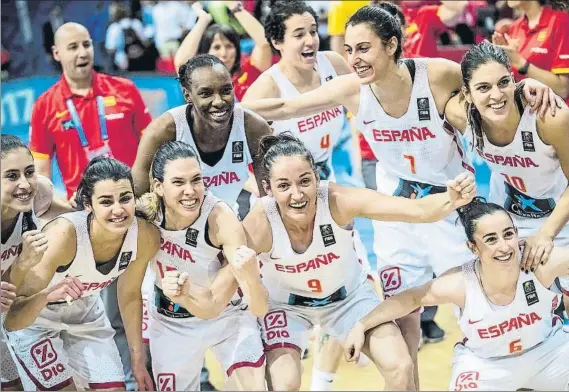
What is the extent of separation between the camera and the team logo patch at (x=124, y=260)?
353cm

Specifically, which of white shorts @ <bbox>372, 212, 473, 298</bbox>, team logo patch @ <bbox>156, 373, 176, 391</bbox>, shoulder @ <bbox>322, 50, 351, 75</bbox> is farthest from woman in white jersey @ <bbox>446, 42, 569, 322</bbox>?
team logo patch @ <bbox>156, 373, 176, 391</bbox>

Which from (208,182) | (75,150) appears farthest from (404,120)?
(75,150)

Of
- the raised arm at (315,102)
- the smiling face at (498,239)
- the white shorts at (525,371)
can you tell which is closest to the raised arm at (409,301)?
the smiling face at (498,239)

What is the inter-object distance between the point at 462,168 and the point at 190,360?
4.33 feet

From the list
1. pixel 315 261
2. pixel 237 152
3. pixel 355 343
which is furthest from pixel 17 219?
pixel 355 343

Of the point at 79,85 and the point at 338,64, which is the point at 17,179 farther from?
the point at 338,64

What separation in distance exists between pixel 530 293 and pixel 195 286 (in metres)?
1.25

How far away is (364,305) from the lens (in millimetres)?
3625

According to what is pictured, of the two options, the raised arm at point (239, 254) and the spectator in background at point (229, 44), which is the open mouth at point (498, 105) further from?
the spectator in background at point (229, 44)

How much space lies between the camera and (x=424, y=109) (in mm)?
3572

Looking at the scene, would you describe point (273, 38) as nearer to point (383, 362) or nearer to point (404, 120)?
point (404, 120)

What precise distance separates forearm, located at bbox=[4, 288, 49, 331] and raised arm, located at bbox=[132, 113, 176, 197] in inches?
21.2

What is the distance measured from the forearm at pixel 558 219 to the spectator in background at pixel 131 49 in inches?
138

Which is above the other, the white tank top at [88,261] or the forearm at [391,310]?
the white tank top at [88,261]
